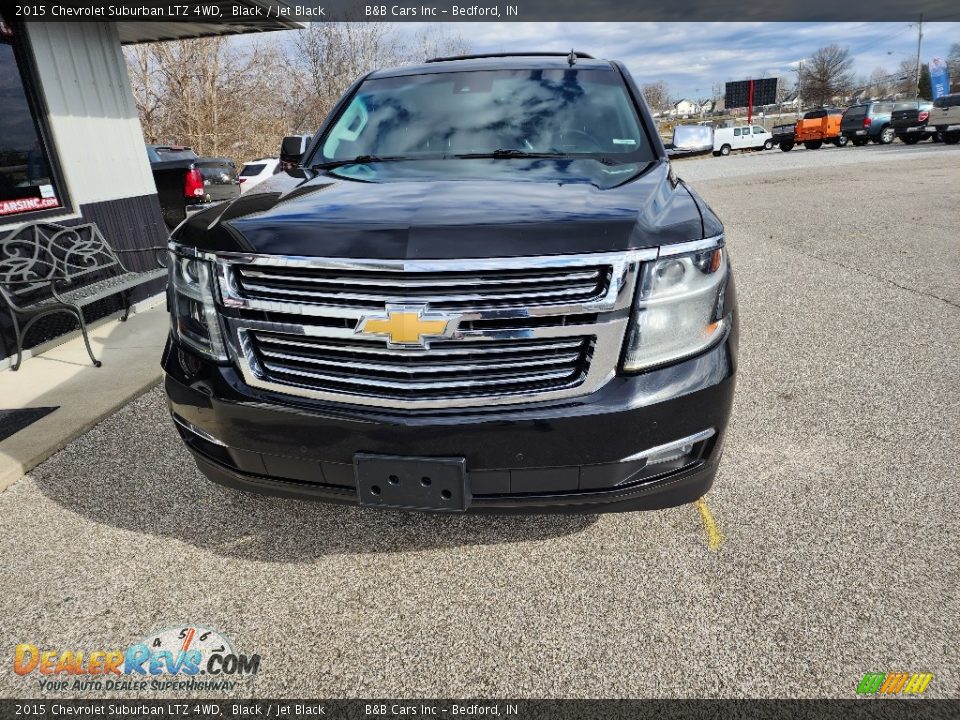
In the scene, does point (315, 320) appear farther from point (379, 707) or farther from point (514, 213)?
point (379, 707)

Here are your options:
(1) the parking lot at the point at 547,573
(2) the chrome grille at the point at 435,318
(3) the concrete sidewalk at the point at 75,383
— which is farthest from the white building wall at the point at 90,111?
(2) the chrome grille at the point at 435,318

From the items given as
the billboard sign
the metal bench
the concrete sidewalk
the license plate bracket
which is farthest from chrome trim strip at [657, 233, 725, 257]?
the billboard sign

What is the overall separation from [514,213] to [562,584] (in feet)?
4.20

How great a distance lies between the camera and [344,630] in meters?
2.16

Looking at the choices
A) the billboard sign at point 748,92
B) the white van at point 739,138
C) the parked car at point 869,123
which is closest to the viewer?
the parked car at point 869,123

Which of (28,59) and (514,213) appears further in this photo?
(28,59)

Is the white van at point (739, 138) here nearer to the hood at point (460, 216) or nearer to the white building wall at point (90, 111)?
the white building wall at point (90, 111)

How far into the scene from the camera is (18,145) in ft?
17.3

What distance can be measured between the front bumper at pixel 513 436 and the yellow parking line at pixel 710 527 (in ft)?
1.38

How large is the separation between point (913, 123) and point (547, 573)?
105ft

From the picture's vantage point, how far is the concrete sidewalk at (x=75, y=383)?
3473mm

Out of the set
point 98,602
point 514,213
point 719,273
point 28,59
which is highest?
point 28,59

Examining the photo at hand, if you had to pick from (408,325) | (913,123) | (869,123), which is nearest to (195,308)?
(408,325)

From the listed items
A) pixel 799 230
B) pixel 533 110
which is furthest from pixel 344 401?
pixel 799 230
